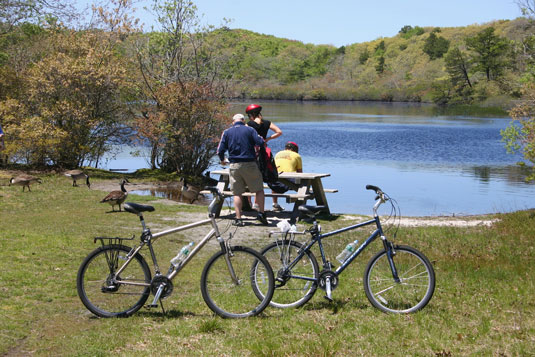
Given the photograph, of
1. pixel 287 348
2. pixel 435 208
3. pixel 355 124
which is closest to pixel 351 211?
pixel 435 208

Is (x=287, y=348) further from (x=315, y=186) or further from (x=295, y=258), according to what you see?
(x=315, y=186)

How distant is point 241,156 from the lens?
1105 centimetres

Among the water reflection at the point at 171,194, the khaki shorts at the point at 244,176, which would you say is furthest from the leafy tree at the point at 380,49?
the khaki shorts at the point at 244,176

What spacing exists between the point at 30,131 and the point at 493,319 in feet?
57.8

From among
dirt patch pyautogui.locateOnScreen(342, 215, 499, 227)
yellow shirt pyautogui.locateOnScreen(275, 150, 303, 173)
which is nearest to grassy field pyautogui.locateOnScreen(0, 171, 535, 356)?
dirt patch pyautogui.locateOnScreen(342, 215, 499, 227)

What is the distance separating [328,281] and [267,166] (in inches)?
230

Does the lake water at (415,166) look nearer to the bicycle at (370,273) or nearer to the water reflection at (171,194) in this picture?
the water reflection at (171,194)

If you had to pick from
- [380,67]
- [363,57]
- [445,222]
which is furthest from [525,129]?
[363,57]

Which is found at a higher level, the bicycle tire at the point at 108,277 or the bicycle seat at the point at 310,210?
the bicycle seat at the point at 310,210

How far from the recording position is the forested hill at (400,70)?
99812 mm

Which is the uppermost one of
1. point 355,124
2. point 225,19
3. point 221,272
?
point 225,19

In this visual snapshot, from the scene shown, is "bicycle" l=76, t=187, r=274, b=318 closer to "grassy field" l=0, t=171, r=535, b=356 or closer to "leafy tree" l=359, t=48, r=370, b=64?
"grassy field" l=0, t=171, r=535, b=356

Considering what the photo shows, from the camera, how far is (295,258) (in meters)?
6.57

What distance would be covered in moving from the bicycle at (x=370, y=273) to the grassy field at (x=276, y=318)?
0.57 feet
